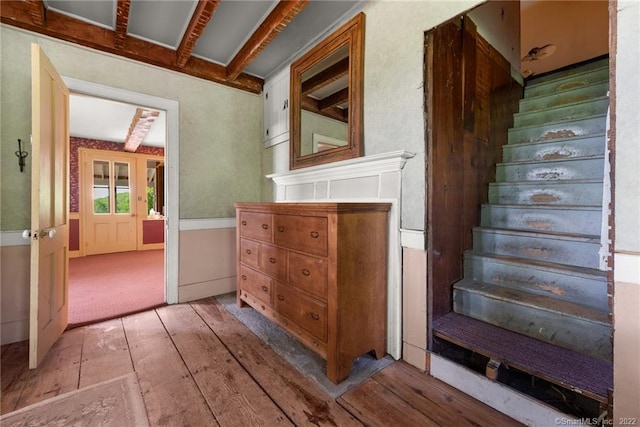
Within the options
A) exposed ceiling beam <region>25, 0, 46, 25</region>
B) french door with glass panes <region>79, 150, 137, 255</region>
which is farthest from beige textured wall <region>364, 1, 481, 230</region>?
french door with glass panes <region>79, 150, 137, 255</region>

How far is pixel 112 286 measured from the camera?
335 cm

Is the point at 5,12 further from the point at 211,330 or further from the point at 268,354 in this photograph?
the point at 268,354

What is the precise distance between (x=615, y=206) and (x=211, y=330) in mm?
2555

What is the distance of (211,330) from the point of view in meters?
2.18

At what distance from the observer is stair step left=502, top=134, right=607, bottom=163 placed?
2.03 meters

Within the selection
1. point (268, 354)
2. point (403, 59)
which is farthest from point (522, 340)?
point (403, 59)

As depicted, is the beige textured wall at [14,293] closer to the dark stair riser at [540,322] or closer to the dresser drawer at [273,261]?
the dresser drawer at [273,261]

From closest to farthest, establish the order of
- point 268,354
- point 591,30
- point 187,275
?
point 268,354, point 187,275, point 591,30

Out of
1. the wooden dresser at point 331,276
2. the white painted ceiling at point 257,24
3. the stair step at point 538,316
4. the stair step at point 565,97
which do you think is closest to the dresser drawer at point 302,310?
the wooden dresser at point 331,276

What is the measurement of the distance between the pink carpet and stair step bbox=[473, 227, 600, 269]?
3.13 meters

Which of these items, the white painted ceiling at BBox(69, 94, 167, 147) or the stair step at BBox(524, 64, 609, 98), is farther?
the white painted ceiling at BBox(69, 94, 167, 147)

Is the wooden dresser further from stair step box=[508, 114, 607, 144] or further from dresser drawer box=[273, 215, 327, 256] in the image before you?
stair step box=[508, 114, 607, 144]

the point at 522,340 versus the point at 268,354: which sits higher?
the point at 522,340

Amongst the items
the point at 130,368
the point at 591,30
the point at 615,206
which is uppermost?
the point at 591,30
